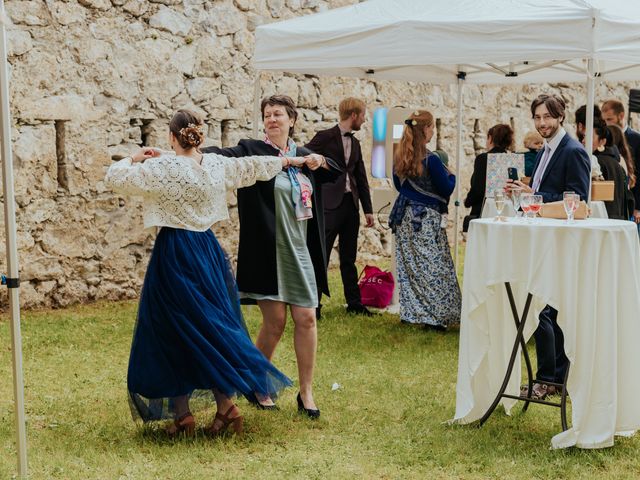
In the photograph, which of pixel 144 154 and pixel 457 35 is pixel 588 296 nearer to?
pixel 144 154

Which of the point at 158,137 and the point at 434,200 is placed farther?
the point at 158,137

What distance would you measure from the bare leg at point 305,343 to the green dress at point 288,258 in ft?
0.16

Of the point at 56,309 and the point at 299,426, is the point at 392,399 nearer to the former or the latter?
the point at 299,426

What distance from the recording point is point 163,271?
434cm

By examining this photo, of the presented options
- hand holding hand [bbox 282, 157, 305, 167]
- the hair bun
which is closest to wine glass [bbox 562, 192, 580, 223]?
hand holding hand [bbox 282, 157, 305, 167]

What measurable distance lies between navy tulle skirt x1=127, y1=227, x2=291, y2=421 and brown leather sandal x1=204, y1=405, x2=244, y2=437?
0.65 feet

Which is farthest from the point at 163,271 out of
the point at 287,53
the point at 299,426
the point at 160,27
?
the point at 160,27

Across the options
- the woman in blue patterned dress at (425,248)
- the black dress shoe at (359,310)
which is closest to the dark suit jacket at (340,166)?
the woman in blue patterned dress at (425,248)

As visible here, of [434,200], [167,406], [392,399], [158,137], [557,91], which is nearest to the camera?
[167,406]

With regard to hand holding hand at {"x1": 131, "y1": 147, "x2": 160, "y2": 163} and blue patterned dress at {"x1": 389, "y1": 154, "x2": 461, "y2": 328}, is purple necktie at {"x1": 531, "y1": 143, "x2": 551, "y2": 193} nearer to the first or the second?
blue patterned dress at {"x1": 389, "y1": 154, "x2": 461, "y2": 328}

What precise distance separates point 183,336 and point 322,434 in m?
0.90

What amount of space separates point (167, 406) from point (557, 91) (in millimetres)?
10674

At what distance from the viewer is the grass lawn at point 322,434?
414cm

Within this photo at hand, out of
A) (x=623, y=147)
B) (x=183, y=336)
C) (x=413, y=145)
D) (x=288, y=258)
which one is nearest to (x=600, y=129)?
(x=623, y=147)
